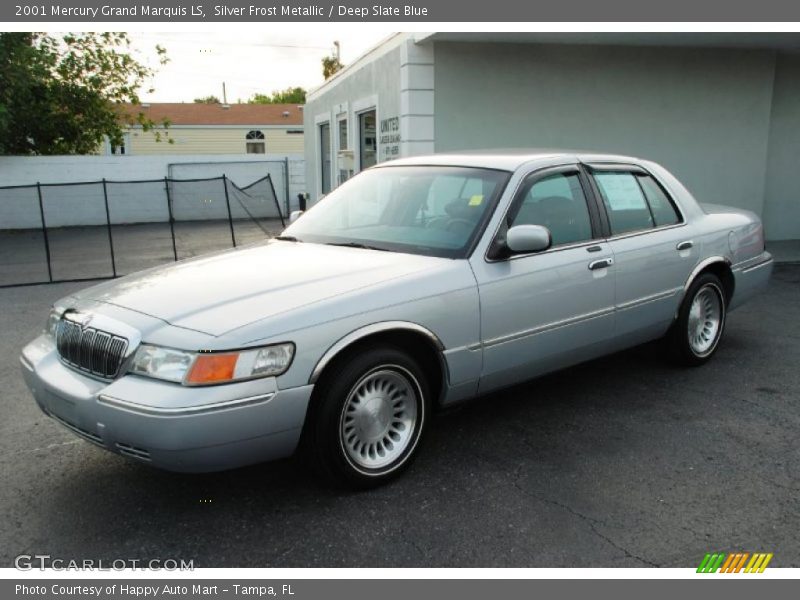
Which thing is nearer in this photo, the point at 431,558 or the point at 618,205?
the point at 431,558

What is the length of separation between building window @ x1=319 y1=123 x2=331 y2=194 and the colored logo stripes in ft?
52.6

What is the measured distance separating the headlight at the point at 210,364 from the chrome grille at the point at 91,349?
14 cm

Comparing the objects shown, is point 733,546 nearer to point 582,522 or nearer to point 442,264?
point 582,522

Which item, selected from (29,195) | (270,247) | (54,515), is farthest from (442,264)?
(29,195)

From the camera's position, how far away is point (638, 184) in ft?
17.7

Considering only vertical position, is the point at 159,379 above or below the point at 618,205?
below

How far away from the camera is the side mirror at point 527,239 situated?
408 centimetres

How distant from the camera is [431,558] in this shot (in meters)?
3.14

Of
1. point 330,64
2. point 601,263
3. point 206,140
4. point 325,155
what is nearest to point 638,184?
point 601,263

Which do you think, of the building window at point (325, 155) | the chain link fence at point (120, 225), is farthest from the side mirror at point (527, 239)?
the building window at point (325, 155)

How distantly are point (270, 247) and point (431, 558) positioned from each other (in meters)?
2.31

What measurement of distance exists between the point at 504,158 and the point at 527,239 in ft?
2.88

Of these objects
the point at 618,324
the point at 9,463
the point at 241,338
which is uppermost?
the point at 241,338

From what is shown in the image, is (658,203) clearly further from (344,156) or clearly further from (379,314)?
(344,156)
